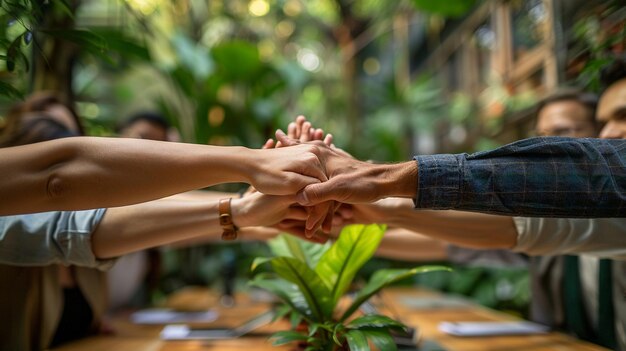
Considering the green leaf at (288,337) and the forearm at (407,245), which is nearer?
the green leaf at (288,337)

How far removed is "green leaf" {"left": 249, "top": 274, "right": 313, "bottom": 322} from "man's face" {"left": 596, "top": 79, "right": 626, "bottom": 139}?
1.01 m

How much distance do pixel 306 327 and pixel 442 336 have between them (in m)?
0.53

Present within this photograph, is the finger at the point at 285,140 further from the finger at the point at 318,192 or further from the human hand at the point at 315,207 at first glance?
the finger at the point at 318,192

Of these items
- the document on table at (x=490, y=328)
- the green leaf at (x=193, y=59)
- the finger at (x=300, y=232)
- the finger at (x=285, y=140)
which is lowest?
the document on table at (x=490, y=328)

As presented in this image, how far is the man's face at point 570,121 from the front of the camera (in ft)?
5.56

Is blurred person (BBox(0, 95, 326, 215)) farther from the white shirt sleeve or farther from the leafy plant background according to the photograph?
the white shirt sleeve

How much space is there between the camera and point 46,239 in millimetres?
1107

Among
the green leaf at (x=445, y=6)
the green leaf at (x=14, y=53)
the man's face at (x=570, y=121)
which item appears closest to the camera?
the green leaf at (x=14, y=53)

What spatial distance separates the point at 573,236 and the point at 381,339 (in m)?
0.65

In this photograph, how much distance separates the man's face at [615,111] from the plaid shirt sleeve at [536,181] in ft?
1.19

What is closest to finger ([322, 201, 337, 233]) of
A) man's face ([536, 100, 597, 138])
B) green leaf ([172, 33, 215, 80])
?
man's face ([536, 100, 597, 138])

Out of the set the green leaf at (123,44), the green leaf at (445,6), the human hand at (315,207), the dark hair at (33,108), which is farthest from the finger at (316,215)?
the green leaf at (445,6)

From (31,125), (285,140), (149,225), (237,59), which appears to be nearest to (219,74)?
(237,59)

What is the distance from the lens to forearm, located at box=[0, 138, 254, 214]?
865mm
